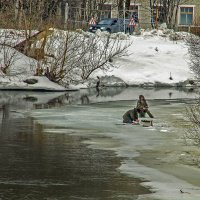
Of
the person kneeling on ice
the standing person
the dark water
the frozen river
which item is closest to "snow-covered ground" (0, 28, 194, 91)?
the frozen river

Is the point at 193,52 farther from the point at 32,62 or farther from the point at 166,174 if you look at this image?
the point at 166,174

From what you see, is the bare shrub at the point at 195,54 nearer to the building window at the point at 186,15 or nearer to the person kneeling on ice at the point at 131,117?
the person kneeling on ice at the point at 131,117

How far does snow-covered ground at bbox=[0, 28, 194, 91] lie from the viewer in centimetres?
3894

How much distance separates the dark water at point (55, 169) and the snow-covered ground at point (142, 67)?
17453mm

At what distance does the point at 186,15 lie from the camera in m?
77.1

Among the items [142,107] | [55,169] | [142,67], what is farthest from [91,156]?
[142,67]

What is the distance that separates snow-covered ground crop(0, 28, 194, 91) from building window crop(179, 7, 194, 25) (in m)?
19.6

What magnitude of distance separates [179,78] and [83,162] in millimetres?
33942

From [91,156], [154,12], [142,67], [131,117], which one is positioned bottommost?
[91,156]

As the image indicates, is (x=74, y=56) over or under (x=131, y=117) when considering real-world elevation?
over

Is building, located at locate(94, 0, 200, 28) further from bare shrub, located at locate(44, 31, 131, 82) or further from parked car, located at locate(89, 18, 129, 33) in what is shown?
bare shrub, located at locate(44, 31, 131, 82)

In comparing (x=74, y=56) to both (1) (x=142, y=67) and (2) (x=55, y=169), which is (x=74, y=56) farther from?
(2) (x=55, y=169)

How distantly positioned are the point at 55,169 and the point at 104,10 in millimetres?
58533

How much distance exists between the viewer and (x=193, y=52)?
45.2 m
